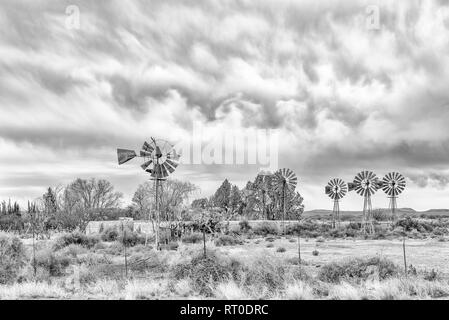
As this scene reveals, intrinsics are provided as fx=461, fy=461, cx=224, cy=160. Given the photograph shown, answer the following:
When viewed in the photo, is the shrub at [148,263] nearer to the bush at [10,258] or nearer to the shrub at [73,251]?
the bush at [10,258]

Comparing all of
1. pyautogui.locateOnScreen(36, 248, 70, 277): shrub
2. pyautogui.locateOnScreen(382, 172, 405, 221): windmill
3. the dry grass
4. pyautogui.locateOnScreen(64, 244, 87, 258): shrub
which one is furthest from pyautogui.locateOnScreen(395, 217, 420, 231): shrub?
pyautogui.locateOnScreen(36, 248, 70, 277): shrub

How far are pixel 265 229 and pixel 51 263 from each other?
994 inches

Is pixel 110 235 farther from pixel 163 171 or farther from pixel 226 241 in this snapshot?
pixel 163 171

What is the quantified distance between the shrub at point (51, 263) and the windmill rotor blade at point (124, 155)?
5669 mm

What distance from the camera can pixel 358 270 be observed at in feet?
40.9

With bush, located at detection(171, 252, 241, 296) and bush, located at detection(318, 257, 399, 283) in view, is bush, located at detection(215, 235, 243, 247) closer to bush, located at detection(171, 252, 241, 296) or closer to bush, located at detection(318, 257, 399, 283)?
bush, located at detection(171, 252, 241, 296)

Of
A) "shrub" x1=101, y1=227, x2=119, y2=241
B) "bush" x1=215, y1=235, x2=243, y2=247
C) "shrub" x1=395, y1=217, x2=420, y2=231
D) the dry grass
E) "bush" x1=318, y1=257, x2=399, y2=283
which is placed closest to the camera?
the dry grass

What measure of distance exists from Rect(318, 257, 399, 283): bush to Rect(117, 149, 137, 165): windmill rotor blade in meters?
11.1

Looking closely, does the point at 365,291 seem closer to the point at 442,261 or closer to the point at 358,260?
the point at 358,260

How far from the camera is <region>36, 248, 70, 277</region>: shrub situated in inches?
587

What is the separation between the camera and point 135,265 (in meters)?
15.3
